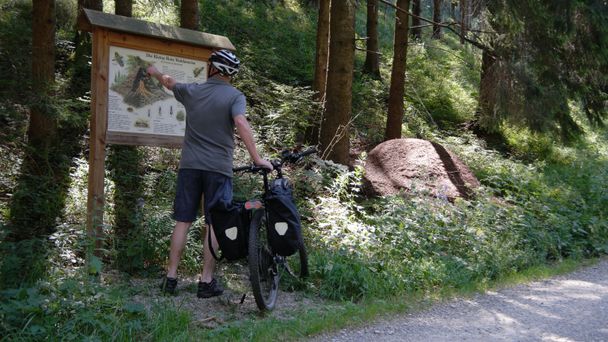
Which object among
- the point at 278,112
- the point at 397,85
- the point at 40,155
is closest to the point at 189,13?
the point at 278,112

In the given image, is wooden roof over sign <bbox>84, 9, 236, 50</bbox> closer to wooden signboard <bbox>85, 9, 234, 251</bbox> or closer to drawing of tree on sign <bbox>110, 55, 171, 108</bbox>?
wooden signboard <bbox>85, 9, 234, 251</bbox>

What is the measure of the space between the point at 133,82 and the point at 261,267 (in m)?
2.43

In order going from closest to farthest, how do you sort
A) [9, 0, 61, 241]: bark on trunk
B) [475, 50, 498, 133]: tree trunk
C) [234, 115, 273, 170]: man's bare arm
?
[234, 115, 273, 170]: man's bare arm → [9, 0, 61, 241]: bark on trunk → [475, 50, 498, 133]: tree trunk

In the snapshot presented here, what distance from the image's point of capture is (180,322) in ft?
14.8

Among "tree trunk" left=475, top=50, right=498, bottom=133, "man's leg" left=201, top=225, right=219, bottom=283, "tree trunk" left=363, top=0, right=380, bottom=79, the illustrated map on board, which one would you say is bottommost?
"man's leg" left=201, top=225, right=219, bottom=283

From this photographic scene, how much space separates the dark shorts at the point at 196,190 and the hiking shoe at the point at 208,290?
24.3 inches

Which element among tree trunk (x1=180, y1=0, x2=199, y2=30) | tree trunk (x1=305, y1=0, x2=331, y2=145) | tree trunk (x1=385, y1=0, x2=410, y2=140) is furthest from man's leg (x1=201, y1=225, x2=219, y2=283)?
tree trunk (x1=385, y1=0, x2=410, y2=140)

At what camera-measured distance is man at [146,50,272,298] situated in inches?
211

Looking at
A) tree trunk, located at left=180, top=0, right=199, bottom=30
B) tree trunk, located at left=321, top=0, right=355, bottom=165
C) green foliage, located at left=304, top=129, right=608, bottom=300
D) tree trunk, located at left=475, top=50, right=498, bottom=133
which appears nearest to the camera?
green foliage, located at left=304, top=129, right=608, bottom=300

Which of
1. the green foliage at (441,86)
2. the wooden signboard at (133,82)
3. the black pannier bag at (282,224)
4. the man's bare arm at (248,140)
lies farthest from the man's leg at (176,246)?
the green foliage at (441,86)

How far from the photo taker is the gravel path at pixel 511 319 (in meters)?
4.89

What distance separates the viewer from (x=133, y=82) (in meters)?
6.07

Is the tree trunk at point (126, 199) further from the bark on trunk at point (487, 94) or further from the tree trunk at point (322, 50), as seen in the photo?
the bark on trunk at point (487, 94)

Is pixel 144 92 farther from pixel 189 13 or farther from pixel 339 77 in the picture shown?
pixel 339 77
